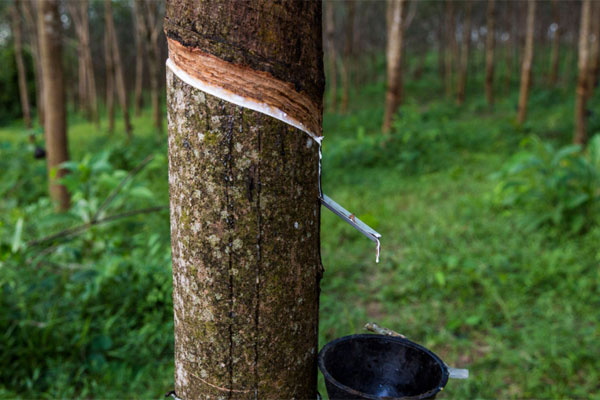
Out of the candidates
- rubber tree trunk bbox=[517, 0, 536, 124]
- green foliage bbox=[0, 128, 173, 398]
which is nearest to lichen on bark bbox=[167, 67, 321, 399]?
green foliage bbox=[0, 128, 173, 398]

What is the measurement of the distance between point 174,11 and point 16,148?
25.0 ft

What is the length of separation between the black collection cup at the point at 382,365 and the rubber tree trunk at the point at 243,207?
0.26 meters

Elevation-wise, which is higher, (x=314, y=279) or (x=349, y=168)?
(x=314, y=279)

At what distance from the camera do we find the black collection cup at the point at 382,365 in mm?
1190

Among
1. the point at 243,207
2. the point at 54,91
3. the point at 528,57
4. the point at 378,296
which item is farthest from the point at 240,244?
the point at 528,57

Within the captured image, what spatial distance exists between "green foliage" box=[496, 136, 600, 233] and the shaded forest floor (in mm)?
127

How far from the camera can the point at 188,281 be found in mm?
945

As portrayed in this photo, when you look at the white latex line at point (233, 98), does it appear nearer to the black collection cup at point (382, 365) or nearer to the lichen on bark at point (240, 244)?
the lichen on bark at point (240, 244)

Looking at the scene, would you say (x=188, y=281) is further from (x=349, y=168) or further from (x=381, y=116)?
(x=381, y=116)

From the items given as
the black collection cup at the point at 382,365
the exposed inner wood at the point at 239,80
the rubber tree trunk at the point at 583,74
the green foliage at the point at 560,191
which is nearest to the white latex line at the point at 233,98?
the exposed inner wood at the point at 239,80

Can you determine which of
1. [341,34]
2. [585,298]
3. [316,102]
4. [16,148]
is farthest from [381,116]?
[341,34]

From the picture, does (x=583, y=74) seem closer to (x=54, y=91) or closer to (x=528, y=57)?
(x=528, y=57)

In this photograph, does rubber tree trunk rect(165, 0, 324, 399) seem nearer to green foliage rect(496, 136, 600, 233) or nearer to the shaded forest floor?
the shaded forest floor

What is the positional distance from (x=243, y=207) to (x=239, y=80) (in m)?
0.23
